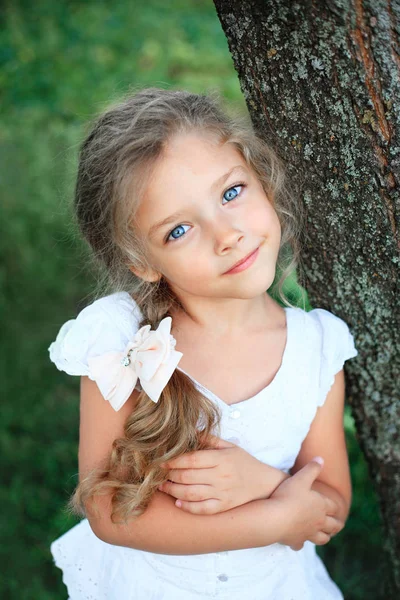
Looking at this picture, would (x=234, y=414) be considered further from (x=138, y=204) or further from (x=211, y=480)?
(x=138, y=204)

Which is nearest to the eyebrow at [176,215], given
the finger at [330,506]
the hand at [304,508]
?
the hand at [304,508]

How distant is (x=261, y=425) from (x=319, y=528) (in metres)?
0.35

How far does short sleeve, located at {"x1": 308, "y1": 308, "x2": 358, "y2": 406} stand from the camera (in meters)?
1.97

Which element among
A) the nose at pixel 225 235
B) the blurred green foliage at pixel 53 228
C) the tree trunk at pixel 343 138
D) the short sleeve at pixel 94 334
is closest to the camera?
the tree trunk at pixel 343 138

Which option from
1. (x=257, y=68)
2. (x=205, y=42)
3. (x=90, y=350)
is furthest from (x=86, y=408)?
(x=205, y=42)

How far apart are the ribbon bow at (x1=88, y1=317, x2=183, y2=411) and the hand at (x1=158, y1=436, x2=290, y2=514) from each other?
0.72 ft

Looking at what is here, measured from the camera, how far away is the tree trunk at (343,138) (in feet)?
4.94

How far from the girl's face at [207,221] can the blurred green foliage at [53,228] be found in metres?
0.36

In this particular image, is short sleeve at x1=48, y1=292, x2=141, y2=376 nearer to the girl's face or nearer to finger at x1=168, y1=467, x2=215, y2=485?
the girl's face

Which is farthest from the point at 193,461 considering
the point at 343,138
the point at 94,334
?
the point at 343,138

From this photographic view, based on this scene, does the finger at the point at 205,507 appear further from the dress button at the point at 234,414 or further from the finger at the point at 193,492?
the dress button at the point at 234,414

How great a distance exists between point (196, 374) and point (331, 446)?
0.49 meters

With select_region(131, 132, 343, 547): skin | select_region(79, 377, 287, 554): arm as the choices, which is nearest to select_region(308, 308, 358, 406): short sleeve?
select_region(131, 132, 343, 547): skin

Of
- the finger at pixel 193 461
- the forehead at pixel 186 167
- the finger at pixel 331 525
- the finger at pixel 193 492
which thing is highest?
Answer: the forehead at pixel 186 167
